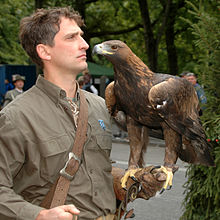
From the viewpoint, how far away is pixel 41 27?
2197 millimetres

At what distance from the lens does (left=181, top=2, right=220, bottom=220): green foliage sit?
3406 mm

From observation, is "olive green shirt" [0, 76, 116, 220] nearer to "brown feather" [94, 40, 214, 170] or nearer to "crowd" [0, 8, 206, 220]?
"crowd" [0, 8, 206, 220]

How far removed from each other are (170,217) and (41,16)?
13.8 feet

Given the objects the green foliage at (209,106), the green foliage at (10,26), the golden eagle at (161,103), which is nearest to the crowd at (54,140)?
the golden eagle at (161,103)

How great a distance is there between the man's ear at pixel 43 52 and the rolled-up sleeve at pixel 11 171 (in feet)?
1.43

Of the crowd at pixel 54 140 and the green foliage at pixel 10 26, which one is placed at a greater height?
the crowd at pixel 54 140

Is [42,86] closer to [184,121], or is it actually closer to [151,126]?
[151,126]

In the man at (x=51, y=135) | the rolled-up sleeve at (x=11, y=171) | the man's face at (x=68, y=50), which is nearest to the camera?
the rolled-up sleeve at (x=11, y=171)

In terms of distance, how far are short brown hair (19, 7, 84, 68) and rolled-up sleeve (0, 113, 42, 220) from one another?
0.50 m

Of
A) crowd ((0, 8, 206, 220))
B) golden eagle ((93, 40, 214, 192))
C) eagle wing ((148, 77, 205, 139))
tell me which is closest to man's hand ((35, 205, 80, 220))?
crowd ((0, 8, 206, 220))

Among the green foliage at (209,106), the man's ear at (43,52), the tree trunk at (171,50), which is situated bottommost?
the tree trunk at (171,50)

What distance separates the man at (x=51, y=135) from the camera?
1944 millimetres

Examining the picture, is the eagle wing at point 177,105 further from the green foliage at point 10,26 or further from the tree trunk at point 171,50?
the green foliage at point 10,26

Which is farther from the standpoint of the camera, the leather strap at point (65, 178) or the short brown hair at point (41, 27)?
the short brown hair at point (41, 27)
